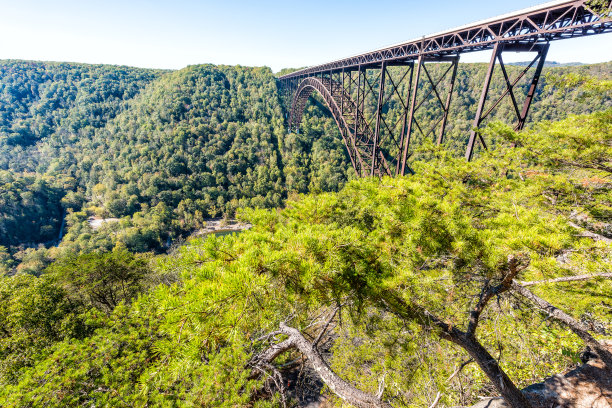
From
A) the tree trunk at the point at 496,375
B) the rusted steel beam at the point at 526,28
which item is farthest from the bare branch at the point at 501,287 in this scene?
the rusted steel beam at the point at 526,28

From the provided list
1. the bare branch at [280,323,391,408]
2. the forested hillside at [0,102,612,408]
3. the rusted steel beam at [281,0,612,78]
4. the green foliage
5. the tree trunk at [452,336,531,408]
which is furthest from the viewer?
the green foliage

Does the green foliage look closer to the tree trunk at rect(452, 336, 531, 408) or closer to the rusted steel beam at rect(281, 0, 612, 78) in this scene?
the tree trunk at rect(452, 336, 531, 408)

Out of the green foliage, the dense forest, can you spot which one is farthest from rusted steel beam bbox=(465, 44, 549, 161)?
the green foliage

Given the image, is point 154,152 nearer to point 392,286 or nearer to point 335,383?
point 335,383

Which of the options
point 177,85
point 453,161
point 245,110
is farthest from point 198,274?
point 177,85

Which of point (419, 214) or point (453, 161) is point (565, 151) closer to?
point (453, 161)

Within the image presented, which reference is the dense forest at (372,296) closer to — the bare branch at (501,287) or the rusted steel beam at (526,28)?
the bare branch at (501,287)
